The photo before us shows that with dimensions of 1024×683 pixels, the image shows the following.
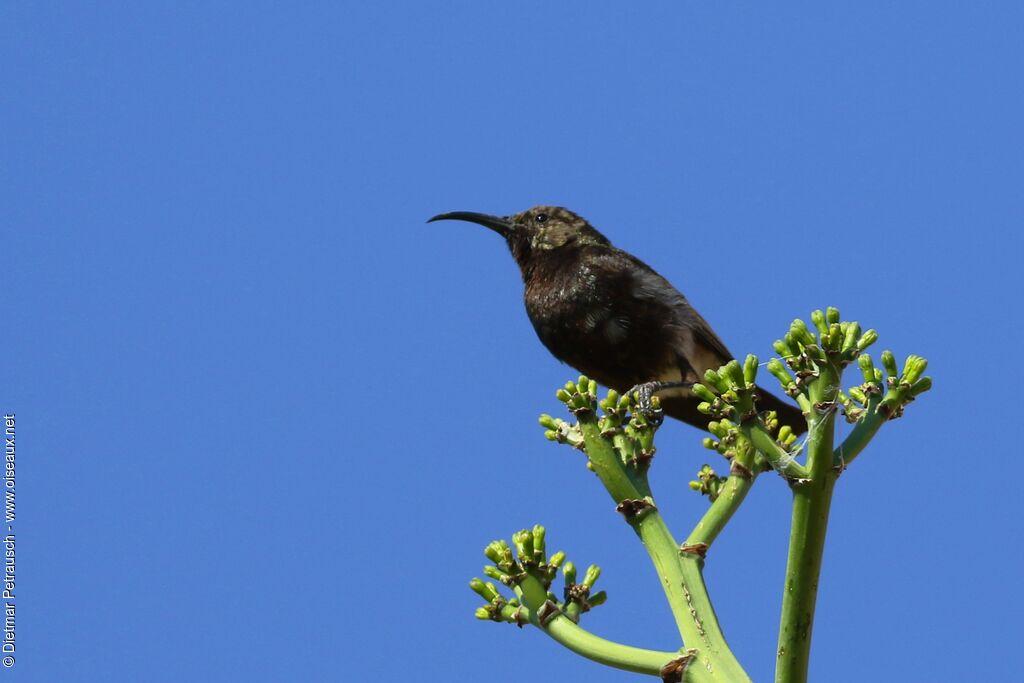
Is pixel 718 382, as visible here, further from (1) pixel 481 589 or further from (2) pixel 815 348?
Result: (1) pixel 481 589

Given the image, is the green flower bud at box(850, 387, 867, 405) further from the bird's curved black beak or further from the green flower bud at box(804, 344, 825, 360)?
the bird's curved black beak

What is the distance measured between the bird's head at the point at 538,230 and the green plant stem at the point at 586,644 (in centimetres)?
316

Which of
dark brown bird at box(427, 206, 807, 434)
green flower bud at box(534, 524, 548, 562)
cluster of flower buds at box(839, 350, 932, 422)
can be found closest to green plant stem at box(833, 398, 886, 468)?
cluster of flower buds at box(839, 350, 932, 422)

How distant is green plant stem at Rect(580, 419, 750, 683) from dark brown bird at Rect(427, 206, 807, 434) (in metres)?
1.80

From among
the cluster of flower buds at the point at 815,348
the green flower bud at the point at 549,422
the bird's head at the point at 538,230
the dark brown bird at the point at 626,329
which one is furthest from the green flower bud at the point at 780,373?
the bird's head at the point at 538,230

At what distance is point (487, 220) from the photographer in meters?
6.80

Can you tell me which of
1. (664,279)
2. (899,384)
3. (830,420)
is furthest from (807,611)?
(664,279)

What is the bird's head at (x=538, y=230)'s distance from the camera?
21.1 feet

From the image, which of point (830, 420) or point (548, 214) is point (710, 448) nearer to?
point (830, 420)

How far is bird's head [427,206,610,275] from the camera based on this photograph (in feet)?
21.1

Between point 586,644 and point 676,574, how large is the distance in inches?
12.8

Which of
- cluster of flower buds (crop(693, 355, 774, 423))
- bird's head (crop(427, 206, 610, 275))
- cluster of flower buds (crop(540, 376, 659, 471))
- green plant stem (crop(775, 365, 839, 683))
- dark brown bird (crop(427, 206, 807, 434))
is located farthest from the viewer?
bird's head (crop(427, 206, 610, 275))

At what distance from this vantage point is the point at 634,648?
307 cm

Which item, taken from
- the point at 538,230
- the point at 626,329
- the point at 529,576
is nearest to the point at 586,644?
the point at 529,576
